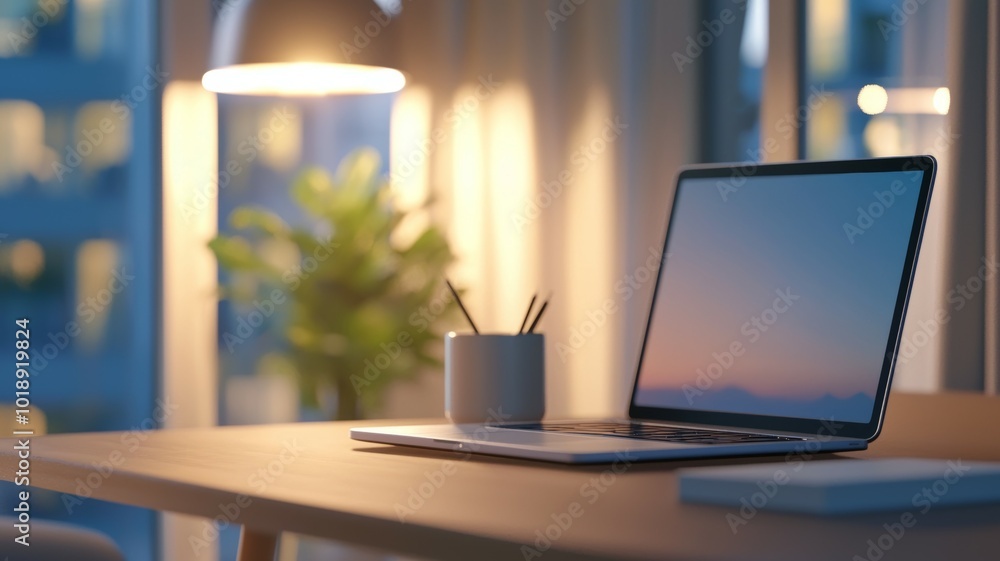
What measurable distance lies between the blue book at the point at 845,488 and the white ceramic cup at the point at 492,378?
57 centimetres

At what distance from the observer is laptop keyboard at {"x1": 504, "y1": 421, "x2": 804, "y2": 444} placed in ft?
3.87

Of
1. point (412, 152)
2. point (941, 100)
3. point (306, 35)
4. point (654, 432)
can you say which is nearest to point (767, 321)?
point (654, 432)

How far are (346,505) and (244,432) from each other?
2.00 ft

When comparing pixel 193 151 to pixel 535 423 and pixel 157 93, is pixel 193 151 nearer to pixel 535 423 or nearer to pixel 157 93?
pixel 157 93

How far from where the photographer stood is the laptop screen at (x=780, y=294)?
1.26 meters

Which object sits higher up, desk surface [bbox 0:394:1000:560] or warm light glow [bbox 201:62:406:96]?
warm light glow [bbox 201:62:406:96]

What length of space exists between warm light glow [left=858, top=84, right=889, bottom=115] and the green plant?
1320 mm

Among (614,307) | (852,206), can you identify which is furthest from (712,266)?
(614,307)

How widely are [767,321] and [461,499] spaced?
2.03 feet

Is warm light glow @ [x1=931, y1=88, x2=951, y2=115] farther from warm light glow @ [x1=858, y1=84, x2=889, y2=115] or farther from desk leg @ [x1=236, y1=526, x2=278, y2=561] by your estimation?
desk leg @ [x1=236, y1=526, x2=278, y2=561]

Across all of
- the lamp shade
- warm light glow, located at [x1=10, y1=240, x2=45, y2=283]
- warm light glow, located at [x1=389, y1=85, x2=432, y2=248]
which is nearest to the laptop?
the lamp shade

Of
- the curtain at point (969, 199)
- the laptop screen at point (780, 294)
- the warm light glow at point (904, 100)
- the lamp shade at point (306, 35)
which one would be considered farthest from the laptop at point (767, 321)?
the warm light glow at point (904, 100)

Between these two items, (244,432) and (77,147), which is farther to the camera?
(77,147)

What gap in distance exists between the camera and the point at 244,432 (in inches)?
54.8
